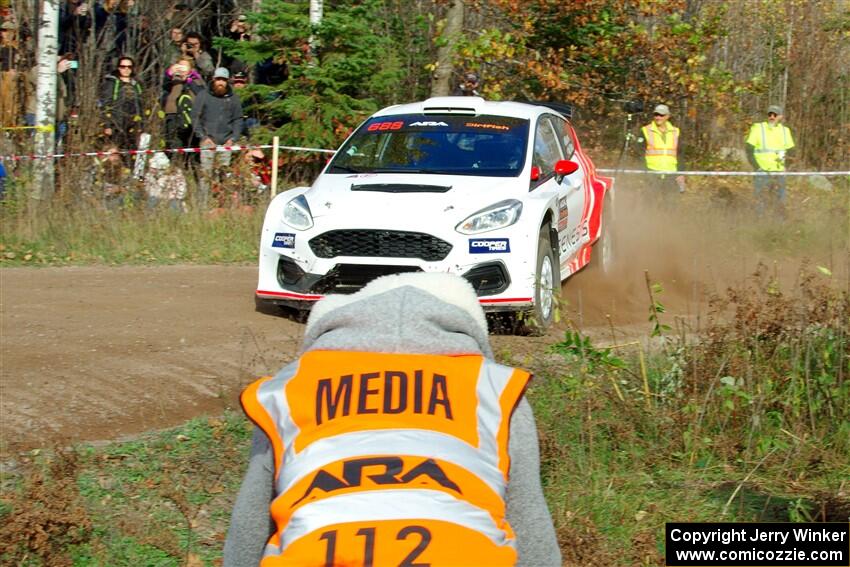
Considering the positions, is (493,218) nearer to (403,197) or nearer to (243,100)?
(403,197)

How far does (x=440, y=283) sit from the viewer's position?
2783 millimetres

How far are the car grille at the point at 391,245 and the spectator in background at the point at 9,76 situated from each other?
294 inches

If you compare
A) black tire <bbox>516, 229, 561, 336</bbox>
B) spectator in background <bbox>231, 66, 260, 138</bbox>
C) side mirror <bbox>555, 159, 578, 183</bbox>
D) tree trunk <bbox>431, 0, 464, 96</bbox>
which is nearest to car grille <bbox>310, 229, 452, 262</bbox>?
black tire <bbox>516, 229, 561, 336</bbox>

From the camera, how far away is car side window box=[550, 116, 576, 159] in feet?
38.2

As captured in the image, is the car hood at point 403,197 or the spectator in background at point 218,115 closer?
the car hood at point 403,197

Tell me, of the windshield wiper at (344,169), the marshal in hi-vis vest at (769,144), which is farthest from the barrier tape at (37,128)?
the marshal in hi-vis vest at (769,144)

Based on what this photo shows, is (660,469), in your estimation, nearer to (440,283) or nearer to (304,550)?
(440,283)

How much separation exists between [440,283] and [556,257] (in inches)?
287

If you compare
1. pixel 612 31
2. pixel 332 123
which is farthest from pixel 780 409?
pixel 612 31

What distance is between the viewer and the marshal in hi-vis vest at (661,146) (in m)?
17.7

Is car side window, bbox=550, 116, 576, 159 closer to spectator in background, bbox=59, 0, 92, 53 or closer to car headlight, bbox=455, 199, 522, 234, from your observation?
car headlight, bbox=455, 199, 522, 234

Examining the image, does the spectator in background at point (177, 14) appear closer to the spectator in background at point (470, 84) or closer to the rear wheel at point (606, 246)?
the spectator in background at point (470, 84)

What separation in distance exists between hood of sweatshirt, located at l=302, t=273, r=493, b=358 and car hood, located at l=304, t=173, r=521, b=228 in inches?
251
